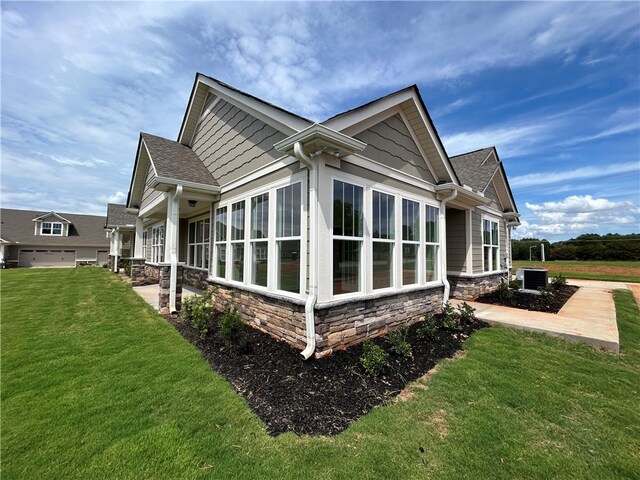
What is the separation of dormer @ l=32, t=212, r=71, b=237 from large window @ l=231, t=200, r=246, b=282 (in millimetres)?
35128

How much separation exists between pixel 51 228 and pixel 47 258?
133 inches

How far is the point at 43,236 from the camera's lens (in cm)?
2917

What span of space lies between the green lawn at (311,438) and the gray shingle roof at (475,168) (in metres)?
6.18

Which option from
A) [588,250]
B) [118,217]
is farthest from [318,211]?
[588,250]

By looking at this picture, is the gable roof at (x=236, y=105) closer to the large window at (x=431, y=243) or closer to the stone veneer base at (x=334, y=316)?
the stone veneer base at (x=334, y=316)

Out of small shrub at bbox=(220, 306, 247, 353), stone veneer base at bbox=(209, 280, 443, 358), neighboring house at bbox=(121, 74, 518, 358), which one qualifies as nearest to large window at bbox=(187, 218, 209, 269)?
neighboring house at bbox=(121, 74, 518, 358)

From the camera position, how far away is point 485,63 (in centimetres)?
814

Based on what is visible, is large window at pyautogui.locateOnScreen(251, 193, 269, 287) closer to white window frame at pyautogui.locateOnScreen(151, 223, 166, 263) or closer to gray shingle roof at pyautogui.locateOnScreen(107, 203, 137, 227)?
white window frame at pyautogui.locateOnScreen(151, 223, 166, 263)

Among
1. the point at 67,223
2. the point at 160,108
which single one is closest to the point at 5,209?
the point at 67,223

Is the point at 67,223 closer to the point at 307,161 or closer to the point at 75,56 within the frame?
the point at 75,56

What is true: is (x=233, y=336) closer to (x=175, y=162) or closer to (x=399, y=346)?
(x=399, y=346)

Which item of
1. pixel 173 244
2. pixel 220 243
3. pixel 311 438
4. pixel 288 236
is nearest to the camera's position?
pixel 311 438

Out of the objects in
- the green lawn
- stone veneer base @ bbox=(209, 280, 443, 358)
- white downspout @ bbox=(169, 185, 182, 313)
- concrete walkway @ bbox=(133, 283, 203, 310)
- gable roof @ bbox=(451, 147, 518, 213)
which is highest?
gable roof @ bbox=(451, 147, 518, 213)

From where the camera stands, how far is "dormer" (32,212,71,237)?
29359 mm
